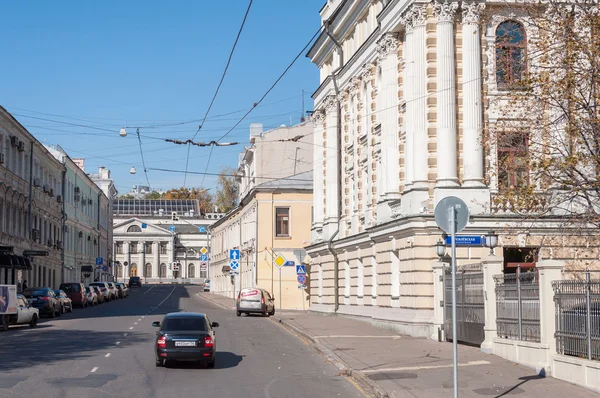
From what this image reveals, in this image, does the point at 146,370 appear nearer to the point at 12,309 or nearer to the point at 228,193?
the point at 12,309

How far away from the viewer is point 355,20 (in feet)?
131

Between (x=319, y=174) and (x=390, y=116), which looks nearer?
(x=390, y=116)

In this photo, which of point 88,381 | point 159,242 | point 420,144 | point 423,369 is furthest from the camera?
point 159,242

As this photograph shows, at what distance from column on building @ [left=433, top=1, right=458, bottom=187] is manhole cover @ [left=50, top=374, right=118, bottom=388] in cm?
1436

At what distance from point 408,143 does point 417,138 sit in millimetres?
773

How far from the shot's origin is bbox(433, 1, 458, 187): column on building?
97.3 feet

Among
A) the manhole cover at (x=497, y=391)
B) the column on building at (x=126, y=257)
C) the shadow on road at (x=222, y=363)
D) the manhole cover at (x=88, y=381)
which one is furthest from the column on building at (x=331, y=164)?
the column on building at (x=126, y=257)

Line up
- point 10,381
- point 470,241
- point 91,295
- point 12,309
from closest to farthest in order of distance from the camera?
point 10,381 < point 470,241 < point 12,309 < point 91,295

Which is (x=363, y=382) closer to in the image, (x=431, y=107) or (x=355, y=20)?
(x=431, y=107)

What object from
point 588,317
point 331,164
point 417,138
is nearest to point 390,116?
point 417,138

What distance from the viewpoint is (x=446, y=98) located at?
29.8 m

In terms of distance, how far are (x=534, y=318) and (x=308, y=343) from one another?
11.5m

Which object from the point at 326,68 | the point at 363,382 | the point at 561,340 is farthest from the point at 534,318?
the point at 326,68

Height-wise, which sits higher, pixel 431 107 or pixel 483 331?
pixel 431 107
